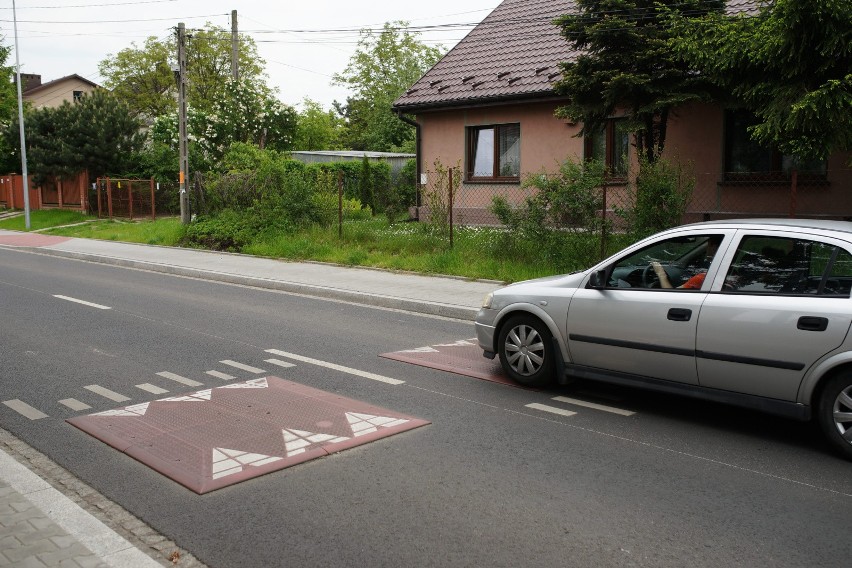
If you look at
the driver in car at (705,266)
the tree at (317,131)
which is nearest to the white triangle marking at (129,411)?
the driver in car at (705,266)

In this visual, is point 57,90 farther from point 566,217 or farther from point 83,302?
point 566,217

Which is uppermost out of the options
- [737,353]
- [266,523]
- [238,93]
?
[238,93]

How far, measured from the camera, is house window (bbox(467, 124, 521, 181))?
2166 cm

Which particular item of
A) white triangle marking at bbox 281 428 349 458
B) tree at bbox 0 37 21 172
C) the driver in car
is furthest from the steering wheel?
tree at bbox 0 37 21 172

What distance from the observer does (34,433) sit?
5867mm

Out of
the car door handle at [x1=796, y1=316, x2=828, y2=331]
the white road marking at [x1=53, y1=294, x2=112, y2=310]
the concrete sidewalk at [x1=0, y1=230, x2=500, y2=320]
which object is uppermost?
the car door handle at [x1=796, y1=316, x2=828, y2=331]

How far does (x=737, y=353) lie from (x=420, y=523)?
2.77 metres

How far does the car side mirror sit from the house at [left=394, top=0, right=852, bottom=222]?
366 inches

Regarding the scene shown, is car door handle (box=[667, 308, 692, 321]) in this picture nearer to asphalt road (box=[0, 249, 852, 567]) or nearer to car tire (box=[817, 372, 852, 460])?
asphalt road (box=[0, 249, 852, 567])

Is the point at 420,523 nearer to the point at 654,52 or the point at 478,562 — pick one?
the point at 478,562

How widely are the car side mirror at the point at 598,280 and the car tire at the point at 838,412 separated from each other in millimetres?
1903

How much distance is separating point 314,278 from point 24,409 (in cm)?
890

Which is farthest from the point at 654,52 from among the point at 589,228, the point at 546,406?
the point at 546,406

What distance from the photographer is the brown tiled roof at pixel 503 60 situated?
2088 cm
